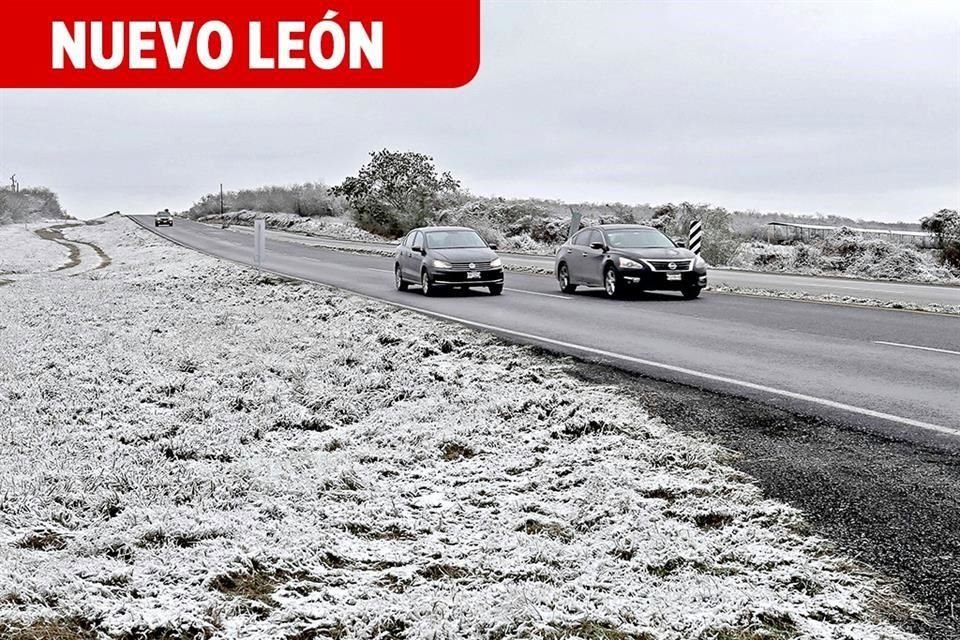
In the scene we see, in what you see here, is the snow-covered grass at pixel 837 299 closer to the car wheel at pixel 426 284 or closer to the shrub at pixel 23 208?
the car wheel at pixel 426 284

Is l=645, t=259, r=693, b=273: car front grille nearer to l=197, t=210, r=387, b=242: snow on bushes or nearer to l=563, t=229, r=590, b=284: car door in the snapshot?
l=563, t=229, r=590, b=284: car door

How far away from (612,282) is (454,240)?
438cm

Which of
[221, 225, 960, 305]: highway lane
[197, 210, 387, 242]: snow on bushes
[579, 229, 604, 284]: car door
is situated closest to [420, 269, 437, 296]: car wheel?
[579, 229, 604, 284]: car door

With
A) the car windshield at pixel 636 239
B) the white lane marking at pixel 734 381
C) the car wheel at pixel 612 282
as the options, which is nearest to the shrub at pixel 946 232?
the car windshield at pixel 636 239

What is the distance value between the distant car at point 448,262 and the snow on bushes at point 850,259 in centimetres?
1348

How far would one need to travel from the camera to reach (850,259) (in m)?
31.3

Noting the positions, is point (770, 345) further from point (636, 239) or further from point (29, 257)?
point (29, 257)

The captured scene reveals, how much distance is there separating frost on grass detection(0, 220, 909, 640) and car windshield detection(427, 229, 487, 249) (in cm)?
1126

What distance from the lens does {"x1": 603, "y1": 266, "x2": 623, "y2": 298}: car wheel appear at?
18500 mm

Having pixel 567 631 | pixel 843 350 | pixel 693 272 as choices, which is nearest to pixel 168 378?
pixel 567 631

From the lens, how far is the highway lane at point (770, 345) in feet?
24.7

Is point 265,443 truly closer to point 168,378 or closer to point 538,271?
point 168,378

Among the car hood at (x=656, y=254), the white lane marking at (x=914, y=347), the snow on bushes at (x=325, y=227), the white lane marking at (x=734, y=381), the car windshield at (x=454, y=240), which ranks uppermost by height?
the snow on bushes at (x=325, y=227)

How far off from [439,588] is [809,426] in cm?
394
